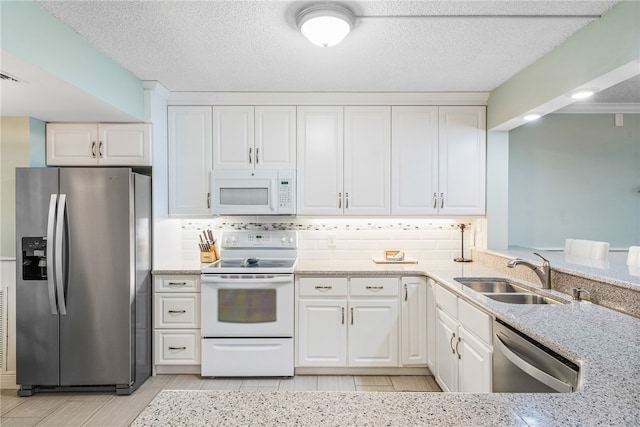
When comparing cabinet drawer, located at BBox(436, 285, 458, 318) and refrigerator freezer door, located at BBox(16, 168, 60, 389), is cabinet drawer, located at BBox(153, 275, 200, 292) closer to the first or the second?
refrigerator freezer door, located at BBox(16, 168, 60, 389)

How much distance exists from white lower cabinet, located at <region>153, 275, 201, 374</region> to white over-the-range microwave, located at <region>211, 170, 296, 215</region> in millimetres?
688

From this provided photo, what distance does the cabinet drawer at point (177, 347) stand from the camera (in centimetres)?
293

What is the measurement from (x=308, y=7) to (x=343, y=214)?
1.82 meters

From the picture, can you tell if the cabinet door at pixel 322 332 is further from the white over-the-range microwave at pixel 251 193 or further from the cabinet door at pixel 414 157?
the cabinet door at pixel 414 157

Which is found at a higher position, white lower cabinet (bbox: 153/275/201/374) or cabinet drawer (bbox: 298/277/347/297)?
cabinet drawer (bbox: 298/277/347/297)

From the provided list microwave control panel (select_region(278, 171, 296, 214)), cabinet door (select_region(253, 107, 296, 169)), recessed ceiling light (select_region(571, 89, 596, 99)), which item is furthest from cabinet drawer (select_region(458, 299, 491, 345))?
cabinet door (select_region(253, 107, 296, 169))

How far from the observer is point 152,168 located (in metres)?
3.03

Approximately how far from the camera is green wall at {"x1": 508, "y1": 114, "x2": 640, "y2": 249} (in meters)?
3.51

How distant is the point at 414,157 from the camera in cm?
326

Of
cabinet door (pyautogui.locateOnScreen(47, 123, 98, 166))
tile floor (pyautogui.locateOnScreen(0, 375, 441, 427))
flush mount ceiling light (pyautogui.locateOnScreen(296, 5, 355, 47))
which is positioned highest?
flush mount ceiling light (pyautogui.locateOnScreen(296, 5, 355, 47))

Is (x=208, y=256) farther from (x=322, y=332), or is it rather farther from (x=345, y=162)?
(x=345, y=162)

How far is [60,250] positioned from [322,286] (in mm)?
1948

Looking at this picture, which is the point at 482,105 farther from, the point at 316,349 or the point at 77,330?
the point at 77,330

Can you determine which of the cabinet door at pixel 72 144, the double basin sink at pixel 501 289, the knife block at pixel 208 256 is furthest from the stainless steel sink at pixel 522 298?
the cabinet door at pixel 72 144
